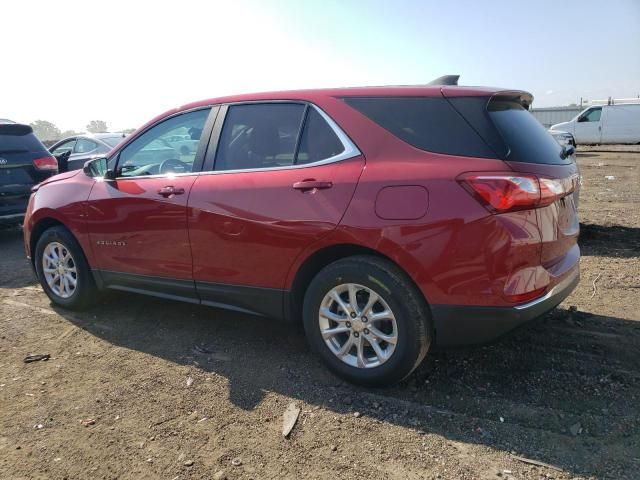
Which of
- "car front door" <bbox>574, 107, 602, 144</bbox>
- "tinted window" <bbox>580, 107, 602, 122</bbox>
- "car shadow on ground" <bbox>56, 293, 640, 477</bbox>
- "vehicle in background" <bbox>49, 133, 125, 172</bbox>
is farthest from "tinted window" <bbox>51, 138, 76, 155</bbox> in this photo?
"tinted window" <bbox>580, 107, 602, 122</bbox>

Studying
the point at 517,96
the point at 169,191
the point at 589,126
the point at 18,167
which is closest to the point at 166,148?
the point at 169,191

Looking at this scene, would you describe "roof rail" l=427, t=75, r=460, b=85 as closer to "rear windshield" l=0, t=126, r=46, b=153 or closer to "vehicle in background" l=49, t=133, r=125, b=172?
"rear windshield" l=0, t=126, r=46, b=153

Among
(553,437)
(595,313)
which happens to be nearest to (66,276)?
(553,437)

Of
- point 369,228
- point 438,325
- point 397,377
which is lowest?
point 397,377

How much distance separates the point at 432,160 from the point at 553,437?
1.56 meters

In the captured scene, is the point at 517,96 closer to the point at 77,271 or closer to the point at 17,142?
the point at 77,271

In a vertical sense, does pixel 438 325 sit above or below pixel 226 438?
above

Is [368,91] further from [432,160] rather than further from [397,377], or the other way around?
[397,377]

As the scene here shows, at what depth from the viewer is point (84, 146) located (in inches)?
443

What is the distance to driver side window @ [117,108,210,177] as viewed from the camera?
150 inches

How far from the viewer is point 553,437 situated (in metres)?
2.57

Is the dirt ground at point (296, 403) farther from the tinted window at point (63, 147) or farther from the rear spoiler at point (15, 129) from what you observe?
the tinted window at point (63, 147)

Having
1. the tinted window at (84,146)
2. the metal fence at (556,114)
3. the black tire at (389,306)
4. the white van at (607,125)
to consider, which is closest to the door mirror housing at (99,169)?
the black tire at (389,306)

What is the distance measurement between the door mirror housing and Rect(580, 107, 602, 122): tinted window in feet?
79.3
